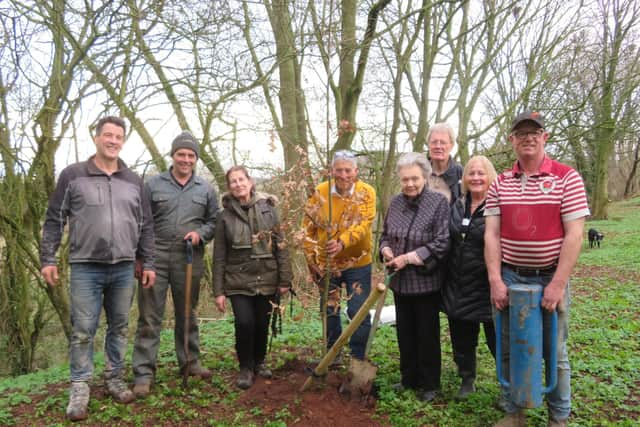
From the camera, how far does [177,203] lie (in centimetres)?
395

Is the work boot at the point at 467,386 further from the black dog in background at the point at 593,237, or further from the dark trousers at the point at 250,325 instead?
the black dog in background at the point at 593,237

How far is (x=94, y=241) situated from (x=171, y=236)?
0.67 meters

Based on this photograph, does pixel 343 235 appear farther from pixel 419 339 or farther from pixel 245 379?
pixel 245 379

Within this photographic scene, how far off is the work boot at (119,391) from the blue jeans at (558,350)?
2822 millimetres

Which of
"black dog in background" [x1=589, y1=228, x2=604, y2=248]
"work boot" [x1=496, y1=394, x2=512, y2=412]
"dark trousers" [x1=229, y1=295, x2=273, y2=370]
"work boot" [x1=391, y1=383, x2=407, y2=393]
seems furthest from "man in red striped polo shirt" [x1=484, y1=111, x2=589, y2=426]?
"black dog in background" [x1=589, y1=228, x2=604, y2=248]

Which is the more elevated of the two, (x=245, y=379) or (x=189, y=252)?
(x=189, y=252)

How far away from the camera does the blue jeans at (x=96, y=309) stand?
344 centimetres

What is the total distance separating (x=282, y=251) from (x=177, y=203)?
989 millimetres

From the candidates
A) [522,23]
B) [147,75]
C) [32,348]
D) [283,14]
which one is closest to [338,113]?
[283,14]

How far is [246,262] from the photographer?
12.6 ft

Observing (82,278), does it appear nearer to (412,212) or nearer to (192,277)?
(192,277)

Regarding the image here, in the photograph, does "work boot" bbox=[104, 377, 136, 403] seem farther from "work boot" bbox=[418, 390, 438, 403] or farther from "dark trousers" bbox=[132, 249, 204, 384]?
"work boot" bbox=[418, 390, 438, 403]

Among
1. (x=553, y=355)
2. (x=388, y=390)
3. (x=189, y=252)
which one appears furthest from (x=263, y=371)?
(x=553, y=355)

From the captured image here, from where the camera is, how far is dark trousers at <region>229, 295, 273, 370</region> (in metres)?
3.83
